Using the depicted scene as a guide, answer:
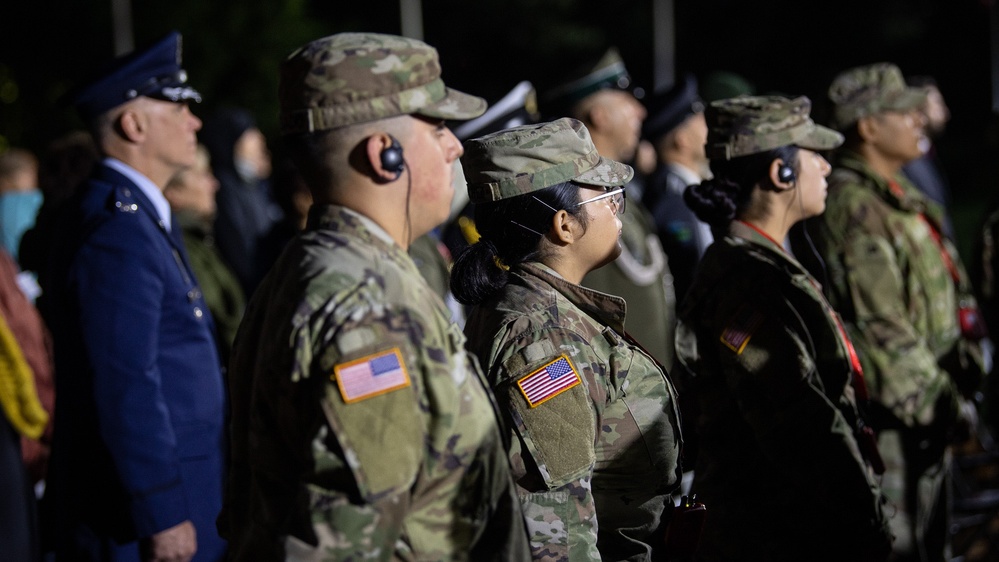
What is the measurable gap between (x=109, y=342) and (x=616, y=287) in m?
3.01

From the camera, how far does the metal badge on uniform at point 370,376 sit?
1981 millimetres

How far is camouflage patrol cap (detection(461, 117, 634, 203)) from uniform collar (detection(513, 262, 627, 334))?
0.23 meters

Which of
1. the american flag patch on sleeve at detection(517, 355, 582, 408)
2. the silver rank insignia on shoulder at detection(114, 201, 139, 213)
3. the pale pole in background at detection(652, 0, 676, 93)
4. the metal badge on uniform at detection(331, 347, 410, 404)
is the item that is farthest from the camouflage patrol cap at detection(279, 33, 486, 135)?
the pale pole in background at detection(652, 0, 676, 93)

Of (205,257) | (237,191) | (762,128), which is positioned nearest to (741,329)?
(762,128)

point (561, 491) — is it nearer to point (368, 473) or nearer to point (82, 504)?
point (368, 473)

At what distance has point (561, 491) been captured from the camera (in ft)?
8.54

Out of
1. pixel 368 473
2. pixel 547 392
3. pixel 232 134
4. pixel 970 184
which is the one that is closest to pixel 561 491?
pixel 547 392

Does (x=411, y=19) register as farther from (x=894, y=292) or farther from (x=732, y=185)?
(x=732, y=185)

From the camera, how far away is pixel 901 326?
4.49 metres

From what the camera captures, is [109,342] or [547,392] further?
[109,342]

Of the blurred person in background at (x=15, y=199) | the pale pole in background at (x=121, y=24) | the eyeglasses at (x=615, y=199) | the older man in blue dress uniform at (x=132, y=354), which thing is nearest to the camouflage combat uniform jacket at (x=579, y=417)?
the eyeglasses at (x=615, y=199)

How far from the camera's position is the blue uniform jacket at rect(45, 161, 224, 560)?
331cm

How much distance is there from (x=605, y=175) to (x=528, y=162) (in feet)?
0.74

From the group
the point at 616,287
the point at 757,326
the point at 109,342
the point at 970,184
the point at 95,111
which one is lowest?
the point at 970,184
